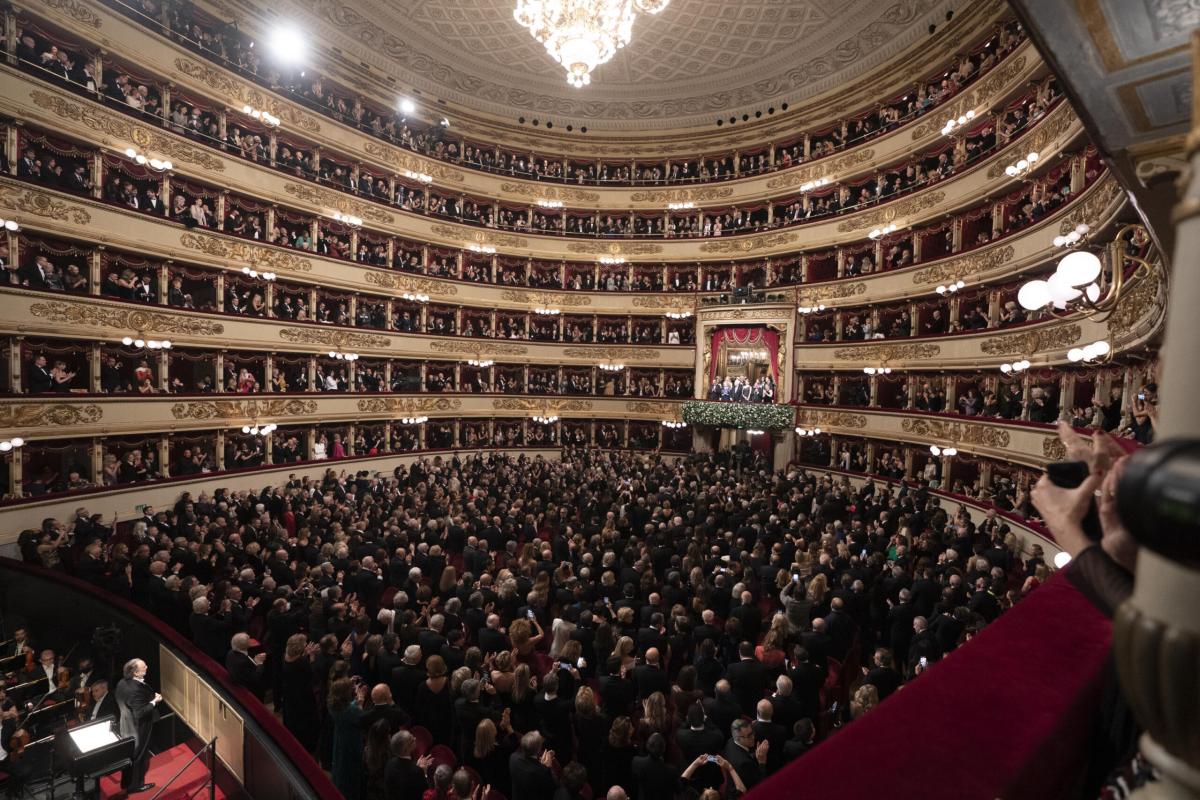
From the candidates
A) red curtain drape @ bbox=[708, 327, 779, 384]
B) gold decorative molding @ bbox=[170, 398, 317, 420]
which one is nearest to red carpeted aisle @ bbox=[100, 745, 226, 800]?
gold decorative molding @ bbox=[170, 398, 317, 420]

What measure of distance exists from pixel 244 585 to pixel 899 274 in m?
21.6

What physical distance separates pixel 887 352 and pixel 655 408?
11.3 meters

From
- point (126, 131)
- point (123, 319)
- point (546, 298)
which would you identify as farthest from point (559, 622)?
point (546, 298)

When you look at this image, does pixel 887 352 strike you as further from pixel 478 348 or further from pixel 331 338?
pixel 331 338

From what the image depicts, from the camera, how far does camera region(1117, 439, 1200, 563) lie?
1.90 feet

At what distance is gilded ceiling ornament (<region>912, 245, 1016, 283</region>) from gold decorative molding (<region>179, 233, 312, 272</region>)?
21.9 meters

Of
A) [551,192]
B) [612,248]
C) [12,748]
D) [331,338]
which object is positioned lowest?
[12,748]

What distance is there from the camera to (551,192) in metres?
29.1

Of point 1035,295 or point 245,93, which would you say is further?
point 245,93

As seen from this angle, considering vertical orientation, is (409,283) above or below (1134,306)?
above

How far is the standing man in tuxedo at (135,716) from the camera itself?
6.23 m

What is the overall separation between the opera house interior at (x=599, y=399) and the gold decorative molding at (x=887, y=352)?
126mm

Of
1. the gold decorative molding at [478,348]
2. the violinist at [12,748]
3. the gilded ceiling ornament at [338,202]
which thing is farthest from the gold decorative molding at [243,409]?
the violinist at [12,748]

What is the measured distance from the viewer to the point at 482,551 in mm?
10977
